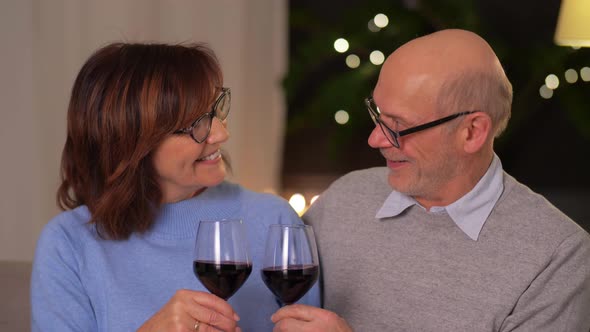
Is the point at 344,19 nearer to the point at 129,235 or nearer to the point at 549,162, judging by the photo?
the point at 549,162

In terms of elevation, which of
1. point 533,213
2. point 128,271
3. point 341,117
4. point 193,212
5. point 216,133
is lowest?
point 341,117

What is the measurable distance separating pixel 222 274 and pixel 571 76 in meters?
3.16

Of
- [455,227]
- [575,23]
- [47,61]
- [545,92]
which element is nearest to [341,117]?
[545,92]

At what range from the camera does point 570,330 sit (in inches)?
73.4

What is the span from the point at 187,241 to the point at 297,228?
445 millimetres

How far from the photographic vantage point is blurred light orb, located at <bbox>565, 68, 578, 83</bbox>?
437 cm

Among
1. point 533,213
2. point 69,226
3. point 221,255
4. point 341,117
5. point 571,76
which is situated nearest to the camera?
point 221,255

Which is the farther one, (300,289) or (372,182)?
(372,182)

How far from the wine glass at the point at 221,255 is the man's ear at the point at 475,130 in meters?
0.59

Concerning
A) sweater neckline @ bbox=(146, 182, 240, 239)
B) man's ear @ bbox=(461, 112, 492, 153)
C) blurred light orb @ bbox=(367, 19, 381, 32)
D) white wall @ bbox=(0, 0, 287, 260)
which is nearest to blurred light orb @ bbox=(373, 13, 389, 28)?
blurred light orb @ bbox=(367, 19, 381, 32)

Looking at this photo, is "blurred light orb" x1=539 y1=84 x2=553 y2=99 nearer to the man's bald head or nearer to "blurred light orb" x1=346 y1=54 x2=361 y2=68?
"blurred light orb" x1=346 y1=54 x2=361 y2=68

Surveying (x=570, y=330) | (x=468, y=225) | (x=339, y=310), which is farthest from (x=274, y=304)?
(x=570, y=330)

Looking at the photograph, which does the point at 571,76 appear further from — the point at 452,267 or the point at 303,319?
the point at 303,319

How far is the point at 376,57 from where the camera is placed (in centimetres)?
456
